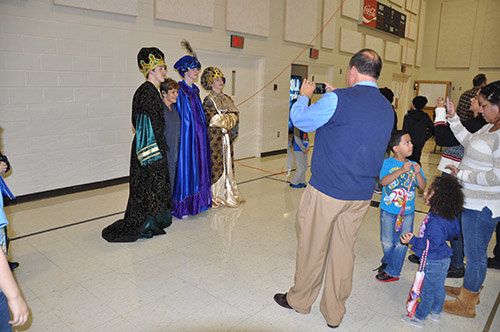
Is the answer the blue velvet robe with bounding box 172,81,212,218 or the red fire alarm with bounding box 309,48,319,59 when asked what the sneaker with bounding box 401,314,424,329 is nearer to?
the blue velvet robe with bounding box 172,81,212,218

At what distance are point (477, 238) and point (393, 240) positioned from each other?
0.55m

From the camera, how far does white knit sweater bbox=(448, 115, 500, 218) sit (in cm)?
191

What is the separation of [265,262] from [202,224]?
0.97m

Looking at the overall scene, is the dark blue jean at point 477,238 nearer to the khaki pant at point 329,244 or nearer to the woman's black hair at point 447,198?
the woman's black hair at point 447,198

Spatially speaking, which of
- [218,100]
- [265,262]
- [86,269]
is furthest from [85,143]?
[265,262]

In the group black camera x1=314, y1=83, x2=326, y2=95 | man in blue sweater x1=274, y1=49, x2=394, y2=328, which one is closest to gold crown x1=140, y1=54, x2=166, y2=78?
black camera x1=314, y1=83, x2=326, y2=95

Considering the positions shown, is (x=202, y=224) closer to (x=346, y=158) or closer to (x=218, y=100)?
(x=218, y=100)

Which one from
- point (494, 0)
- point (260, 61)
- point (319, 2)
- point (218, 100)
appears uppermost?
point (494, 0)

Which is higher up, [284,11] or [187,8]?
[284,11]

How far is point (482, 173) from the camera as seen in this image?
194 cm

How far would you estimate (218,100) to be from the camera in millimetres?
3867

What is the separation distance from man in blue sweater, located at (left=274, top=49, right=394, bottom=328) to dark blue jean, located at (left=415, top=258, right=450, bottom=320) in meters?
0.43

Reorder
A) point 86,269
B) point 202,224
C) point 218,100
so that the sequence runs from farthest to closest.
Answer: point 218,100 < point 202,224 < point 86,269

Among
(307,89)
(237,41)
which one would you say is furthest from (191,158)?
(237,41)
